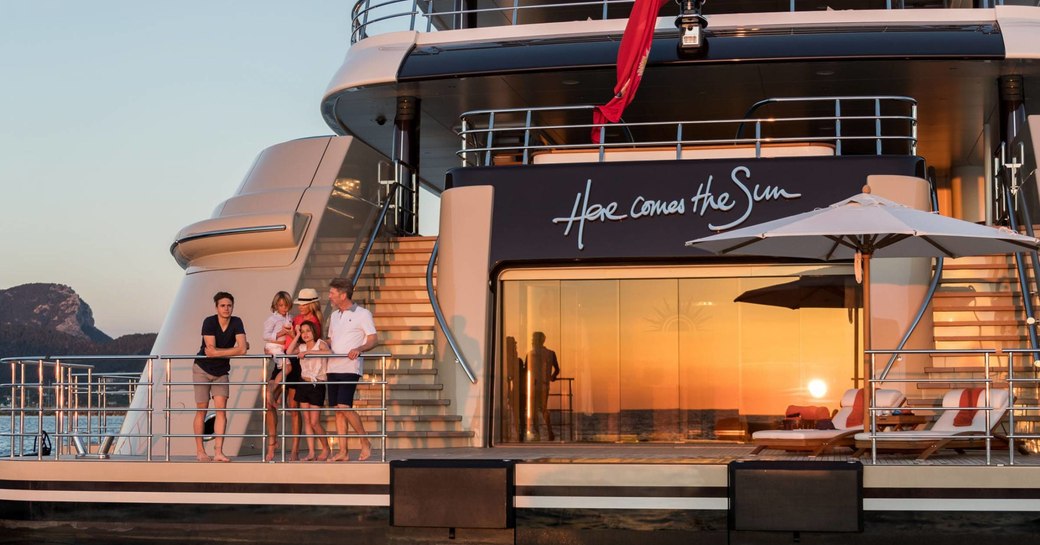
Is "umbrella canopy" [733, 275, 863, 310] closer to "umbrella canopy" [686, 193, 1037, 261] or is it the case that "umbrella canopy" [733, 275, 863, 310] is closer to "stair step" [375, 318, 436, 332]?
"umbrella canopy" [686, 193, 1037, 261]

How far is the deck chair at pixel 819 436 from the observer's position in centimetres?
1128

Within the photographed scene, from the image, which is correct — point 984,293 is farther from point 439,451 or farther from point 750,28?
point 439,451

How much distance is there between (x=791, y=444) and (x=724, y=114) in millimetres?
9118

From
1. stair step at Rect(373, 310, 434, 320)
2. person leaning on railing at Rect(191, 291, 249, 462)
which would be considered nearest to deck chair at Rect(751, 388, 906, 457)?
person leaning on railing at Rect(191, 291, 249, 462)

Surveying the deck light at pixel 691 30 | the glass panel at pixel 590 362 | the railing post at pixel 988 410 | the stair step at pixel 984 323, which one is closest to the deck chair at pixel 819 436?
the railing post at pixel 988 410

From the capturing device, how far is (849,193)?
13.5 m

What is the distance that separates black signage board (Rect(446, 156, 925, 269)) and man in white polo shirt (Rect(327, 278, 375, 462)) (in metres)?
2.65

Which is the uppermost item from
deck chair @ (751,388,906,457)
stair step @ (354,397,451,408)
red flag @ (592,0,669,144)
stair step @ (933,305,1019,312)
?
red flag @ (592,0,669,144)

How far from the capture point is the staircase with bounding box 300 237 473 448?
44.6ft

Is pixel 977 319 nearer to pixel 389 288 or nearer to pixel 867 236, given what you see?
pixel 867 236

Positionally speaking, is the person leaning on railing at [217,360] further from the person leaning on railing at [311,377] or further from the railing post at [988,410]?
the railing post at [988,410]

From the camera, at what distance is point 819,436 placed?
37.2ft

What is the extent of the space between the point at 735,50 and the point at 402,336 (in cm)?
504

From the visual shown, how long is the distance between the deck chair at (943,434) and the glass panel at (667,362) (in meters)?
2.30
